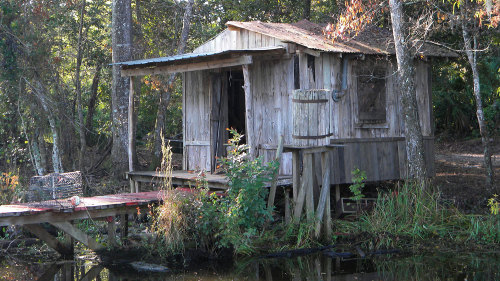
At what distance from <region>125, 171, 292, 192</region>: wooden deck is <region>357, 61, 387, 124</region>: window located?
236 cm

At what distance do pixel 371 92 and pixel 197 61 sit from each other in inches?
149

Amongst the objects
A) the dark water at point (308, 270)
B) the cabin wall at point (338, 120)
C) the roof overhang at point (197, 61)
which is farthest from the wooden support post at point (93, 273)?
the roof overhang at point (197, 61)

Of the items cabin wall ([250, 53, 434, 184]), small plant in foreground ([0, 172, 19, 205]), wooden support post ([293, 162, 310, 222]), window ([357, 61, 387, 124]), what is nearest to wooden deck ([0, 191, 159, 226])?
small plant in foreground ([0, 172, 19, 205])

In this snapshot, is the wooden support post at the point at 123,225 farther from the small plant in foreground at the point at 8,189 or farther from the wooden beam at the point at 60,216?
the small plant in foreground at the point at 8,189

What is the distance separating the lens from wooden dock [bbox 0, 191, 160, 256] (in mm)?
8815

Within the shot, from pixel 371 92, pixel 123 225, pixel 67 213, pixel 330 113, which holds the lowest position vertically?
pixel 123 225

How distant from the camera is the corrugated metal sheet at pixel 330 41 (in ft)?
37.6

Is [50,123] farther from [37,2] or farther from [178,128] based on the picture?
[178,128]

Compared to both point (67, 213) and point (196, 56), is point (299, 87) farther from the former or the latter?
point (67, 213)

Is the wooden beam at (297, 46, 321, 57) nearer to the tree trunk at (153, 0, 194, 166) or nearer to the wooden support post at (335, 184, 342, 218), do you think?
the wooden support post at (335, 184, 342, 218)

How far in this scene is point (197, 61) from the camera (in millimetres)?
11734

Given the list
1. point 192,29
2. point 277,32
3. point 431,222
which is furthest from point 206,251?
point 192,29

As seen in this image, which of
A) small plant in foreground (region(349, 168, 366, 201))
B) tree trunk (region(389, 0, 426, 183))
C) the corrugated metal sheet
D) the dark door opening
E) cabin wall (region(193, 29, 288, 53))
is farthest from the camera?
the dark door opening

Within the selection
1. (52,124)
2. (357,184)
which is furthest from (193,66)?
(52,124)
